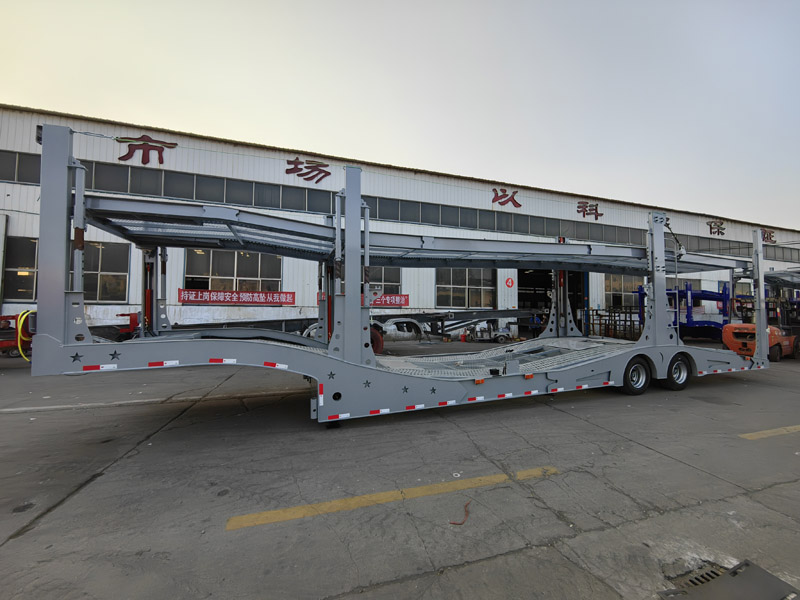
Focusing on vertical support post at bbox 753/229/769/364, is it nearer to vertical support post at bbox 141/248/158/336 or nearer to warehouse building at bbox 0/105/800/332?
warehouse building at bbox 0/105/800/332

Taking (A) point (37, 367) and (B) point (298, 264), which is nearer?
(A) point (37, 367)

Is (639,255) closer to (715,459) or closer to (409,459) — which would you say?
(715,459)

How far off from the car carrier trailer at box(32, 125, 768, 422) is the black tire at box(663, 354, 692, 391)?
0.03m

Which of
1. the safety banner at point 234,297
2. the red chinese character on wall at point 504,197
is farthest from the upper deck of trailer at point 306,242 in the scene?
the red chinese character on wall at point 504,197

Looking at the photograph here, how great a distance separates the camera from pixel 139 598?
213 cm

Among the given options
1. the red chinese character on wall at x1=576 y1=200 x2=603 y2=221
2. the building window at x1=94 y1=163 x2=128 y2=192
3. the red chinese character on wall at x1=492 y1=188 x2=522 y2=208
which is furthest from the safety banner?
the red chinese character on wall at x1=576 y1=200 x2=603 y2=221

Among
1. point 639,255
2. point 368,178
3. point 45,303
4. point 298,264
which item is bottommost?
point 45,303

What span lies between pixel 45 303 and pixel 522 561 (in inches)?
213

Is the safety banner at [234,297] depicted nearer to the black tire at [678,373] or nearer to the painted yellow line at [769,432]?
the black tire at [678,373]

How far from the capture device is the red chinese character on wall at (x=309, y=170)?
719 inches

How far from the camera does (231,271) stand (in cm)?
1748

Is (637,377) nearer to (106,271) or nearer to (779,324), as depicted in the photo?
(779,324)

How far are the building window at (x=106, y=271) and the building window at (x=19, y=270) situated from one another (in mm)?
1906

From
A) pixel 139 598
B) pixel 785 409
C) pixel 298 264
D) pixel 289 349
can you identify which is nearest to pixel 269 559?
pixel 139 598
